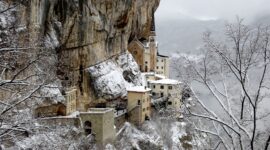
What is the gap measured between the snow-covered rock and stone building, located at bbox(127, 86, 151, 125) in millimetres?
1014

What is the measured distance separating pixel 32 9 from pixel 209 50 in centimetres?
2926

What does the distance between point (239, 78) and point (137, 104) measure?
40392mm

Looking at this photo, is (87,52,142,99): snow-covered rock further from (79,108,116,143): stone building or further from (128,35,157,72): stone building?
(79,108,116,143): stone building

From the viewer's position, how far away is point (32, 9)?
4197cm

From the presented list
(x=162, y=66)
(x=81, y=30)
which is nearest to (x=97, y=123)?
(x=81, y=30)

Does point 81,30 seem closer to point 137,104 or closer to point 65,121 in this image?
point 137,104

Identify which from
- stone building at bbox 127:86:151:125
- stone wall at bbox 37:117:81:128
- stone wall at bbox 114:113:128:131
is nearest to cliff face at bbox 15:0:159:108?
stone wall at bbox 114:113:128:131

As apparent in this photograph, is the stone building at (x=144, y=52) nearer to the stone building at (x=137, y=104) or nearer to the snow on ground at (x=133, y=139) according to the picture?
the stone building at (x=137, y=104)

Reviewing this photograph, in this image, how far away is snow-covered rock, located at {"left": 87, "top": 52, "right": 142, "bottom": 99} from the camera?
2084 inches

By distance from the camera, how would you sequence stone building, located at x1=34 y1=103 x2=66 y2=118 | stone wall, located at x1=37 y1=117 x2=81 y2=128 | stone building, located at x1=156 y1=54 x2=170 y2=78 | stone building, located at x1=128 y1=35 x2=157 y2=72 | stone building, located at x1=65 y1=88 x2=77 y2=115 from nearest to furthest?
stone wall, located at x1=37 y1=117 x2=81 y2=128
stone building, located at x1=34 y1=103 x2=66 y2=118
stone building, located at x1=65 y1=88 x2=77 y2=115
stone building, located at x1=128 y1=35 x2=157 y2=72
stone building, located at x1=156 y1=54 x2=170 y2=78

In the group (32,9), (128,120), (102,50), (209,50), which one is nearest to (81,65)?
(102,50)

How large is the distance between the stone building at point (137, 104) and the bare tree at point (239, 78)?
38.1 m

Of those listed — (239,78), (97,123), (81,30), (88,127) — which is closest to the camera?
(239,78)

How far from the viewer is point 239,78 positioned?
14.8 meters
